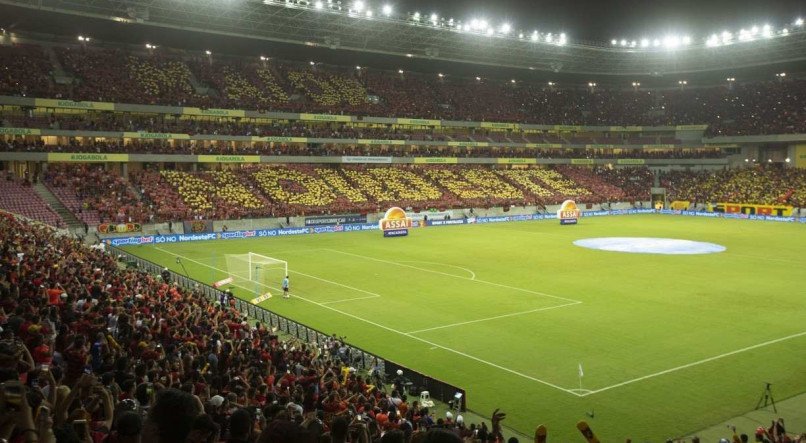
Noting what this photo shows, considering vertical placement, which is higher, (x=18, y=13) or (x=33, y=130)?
(x=18, y=13)

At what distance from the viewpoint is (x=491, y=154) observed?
96.3 m

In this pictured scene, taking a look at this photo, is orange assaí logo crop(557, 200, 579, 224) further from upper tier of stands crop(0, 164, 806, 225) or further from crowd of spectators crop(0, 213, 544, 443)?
crowd of spectators crop(0, 213, 544, 443)

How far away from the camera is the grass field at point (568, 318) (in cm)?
1917

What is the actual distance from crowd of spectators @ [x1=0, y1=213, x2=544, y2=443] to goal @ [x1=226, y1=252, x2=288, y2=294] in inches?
456

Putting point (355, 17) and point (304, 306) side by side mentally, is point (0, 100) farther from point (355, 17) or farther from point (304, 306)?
point (304, 306)

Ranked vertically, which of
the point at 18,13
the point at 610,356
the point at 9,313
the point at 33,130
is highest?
the point at 18,13

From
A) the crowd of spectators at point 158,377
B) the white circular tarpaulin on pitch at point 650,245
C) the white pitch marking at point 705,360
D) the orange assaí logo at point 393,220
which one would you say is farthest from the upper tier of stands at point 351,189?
the white pitch marking at point 705,360

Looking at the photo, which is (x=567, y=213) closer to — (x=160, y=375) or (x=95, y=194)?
(x=95, y=194)

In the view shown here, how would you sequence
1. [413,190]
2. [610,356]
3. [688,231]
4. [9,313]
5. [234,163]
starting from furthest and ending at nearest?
[413,190], [234,163], [688,231], [610,356], [9,313]

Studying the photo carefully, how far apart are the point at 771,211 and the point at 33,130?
80.2 m

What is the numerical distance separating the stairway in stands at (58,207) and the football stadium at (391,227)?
0.42 metres

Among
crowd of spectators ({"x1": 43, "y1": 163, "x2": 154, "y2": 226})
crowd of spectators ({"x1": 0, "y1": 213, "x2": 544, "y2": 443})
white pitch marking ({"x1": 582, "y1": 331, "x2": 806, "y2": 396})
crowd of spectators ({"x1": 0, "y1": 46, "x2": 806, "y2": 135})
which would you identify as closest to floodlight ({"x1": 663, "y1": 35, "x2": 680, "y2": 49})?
crowd of spectators ({"x1": 0, "y1": 46, "x2": 806, "y2": 135})

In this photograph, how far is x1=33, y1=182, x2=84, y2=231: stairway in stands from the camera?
5328cm

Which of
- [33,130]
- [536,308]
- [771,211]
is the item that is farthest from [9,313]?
[771,211]
